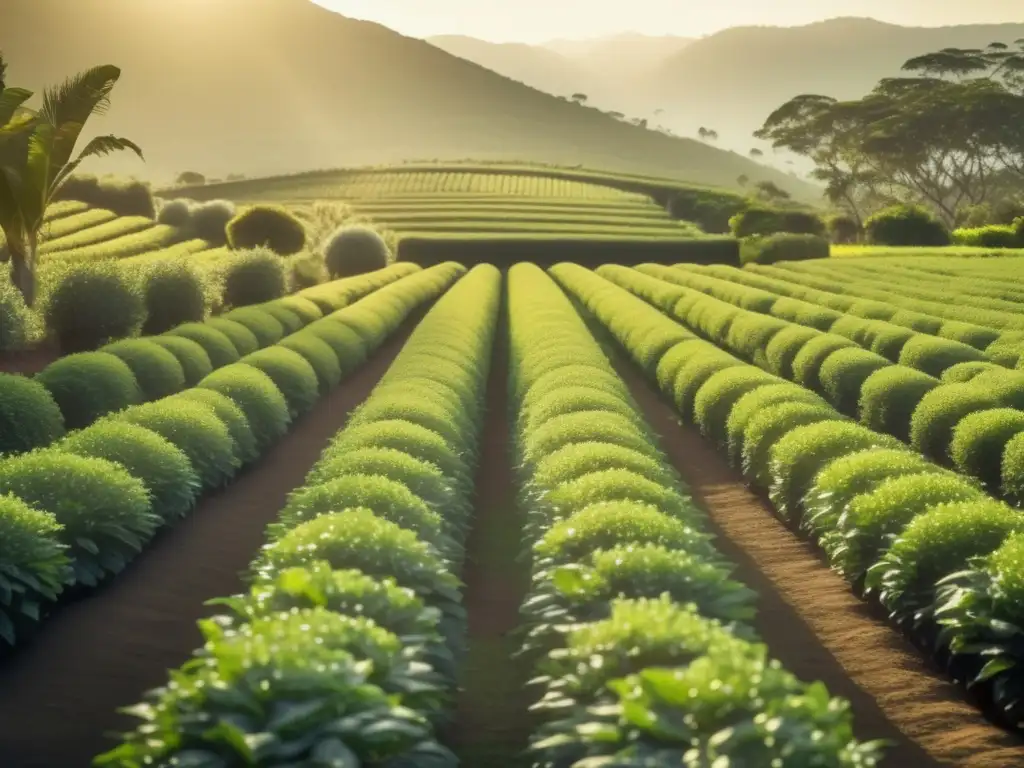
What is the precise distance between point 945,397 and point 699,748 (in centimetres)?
1145

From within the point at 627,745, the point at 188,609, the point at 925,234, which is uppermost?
the point at 925,234

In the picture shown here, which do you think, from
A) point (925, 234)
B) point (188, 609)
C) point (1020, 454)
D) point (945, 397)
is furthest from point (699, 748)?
point (925, 234)

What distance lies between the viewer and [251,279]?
32531 mm

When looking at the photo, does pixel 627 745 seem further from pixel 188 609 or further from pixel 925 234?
pixel 925 234

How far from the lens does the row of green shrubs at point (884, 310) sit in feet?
72.1

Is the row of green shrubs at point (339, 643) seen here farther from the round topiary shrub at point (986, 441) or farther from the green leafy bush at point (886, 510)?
the round topiary shrub at point (986, 441)

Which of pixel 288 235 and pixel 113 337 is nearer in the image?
pixel 113 337

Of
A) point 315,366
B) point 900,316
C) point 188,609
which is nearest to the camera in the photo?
point 188,609

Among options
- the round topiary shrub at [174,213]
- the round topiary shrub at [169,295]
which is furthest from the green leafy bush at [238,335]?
the round topiary shrub at [174,213]

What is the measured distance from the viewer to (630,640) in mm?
5469

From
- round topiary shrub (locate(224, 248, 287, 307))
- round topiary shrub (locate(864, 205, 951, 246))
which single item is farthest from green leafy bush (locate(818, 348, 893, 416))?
round topiary shrub (locate(864, 205, 951, 246))

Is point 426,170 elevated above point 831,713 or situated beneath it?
elevated above

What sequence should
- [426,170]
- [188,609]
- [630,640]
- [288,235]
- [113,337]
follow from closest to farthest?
[630,640], [188,609], [113,337], [288,235], [426,170]

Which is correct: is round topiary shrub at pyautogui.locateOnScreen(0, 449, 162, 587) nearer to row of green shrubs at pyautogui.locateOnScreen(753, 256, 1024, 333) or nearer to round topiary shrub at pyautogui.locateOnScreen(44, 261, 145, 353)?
round topiary shrub at pyautogui.locateOnScreen(44, 261, 145, 353)
